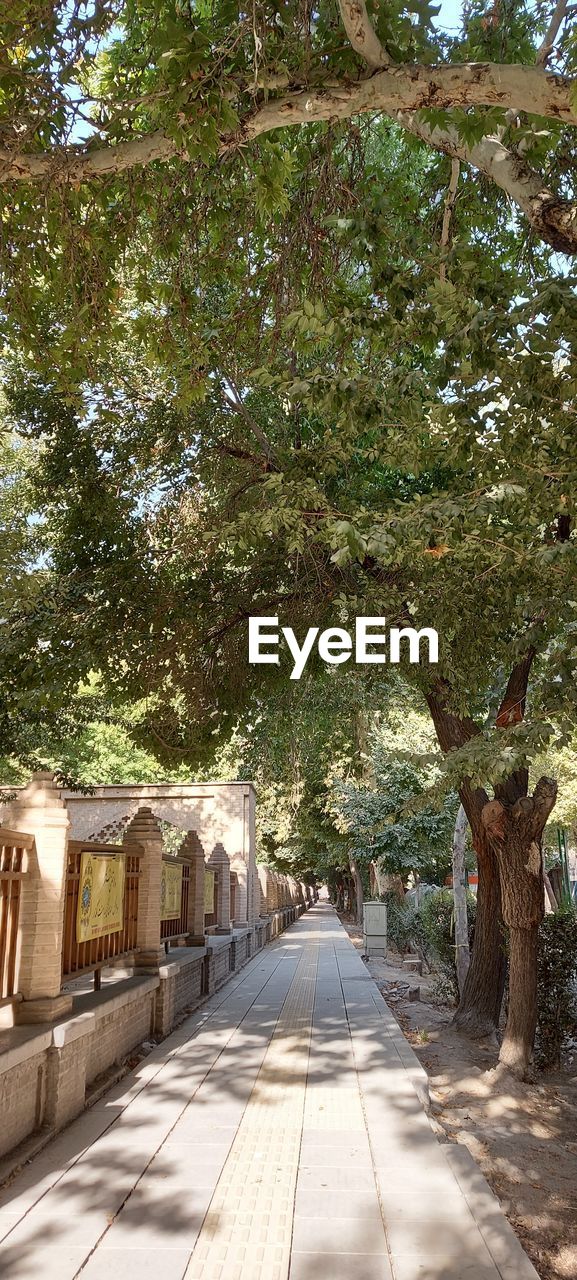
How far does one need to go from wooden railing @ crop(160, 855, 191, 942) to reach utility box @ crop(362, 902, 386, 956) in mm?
7364

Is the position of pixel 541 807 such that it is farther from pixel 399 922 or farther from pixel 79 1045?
pixel 399 922

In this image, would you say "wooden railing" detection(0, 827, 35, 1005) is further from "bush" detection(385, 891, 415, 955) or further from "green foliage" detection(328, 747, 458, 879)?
"bush" detection(385, 891, 415, 955)

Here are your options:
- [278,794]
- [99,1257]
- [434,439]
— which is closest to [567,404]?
[434,439]

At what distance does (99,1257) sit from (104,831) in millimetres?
18229

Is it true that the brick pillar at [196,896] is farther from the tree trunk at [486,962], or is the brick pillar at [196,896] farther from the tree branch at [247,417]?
the tree branch at [247,417]

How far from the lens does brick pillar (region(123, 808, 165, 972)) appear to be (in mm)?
9094

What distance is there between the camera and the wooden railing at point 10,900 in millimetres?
5211

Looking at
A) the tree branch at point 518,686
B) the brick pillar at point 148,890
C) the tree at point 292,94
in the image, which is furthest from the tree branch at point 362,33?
the brick pillar at point 148,890

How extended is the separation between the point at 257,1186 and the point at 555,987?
6970 mm

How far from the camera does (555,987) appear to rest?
1052 cm

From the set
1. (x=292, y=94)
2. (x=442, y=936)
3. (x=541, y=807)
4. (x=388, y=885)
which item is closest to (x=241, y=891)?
(x=442, y=936)

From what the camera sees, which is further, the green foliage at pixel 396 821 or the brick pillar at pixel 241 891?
the green foliage at pixel 396 821

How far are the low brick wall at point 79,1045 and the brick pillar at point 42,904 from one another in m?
0.20

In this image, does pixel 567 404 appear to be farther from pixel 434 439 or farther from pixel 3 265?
pixel 3 265
